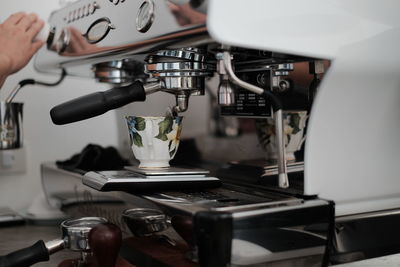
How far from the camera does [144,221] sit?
1.87ft

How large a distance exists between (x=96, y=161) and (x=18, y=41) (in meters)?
0.25

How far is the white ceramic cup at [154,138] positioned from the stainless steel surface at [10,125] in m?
0.35

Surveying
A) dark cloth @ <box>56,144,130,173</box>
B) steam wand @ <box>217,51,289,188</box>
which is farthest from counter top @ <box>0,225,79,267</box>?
steam wand @ <box>217,51,289,188</box>

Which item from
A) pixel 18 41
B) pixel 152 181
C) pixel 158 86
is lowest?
pixel 152 181

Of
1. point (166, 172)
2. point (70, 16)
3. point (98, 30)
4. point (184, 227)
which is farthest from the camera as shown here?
point (70, 16)

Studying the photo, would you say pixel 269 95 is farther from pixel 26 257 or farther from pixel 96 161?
pixel 96 161

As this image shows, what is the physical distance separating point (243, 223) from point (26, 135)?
769 millimetres

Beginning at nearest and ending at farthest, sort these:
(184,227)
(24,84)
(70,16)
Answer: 1. (184,227)
2. (70,16)
3. (24,84)

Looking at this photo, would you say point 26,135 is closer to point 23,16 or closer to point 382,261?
point 23,16

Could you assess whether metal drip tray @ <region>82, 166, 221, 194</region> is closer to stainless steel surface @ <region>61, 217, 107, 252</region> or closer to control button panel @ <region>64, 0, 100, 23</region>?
stainless steel surface @ <region>61, 217, 107, 252</region>

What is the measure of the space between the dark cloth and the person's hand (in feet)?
0.59

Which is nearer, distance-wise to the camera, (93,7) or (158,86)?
(158,86)

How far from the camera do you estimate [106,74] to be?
881 millimetres

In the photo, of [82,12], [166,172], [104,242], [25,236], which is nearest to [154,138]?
[166,172]
